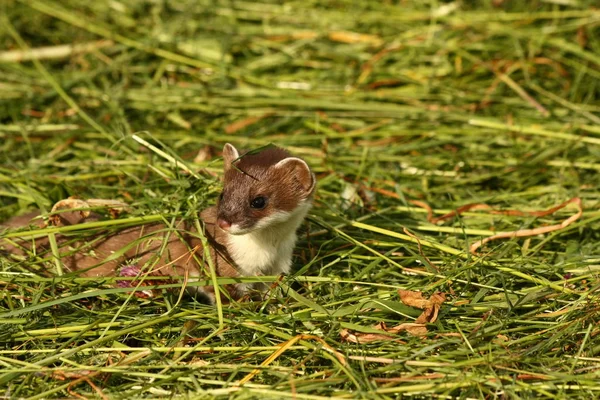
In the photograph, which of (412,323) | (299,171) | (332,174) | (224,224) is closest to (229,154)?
(299,171)

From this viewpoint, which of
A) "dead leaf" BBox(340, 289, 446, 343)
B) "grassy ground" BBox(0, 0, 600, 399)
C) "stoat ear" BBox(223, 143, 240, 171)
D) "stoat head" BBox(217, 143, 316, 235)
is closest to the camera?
"grassy ground" BBox(0, 0, 600, 399)

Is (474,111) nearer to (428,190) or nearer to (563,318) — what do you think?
(428,190)

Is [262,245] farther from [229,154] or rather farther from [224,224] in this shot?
[229,154]

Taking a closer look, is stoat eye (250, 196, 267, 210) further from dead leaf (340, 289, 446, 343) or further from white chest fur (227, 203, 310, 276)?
dead leaf (340, 289, 446, 343)

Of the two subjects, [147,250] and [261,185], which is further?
[147,250]

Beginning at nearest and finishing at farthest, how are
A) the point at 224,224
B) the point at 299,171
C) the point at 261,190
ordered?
the point at 224,224 → the point at 261,190 → the point at 299,171

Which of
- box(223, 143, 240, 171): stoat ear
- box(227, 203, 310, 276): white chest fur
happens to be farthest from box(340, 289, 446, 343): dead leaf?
box(223, 143, 240, 171): stoat ear

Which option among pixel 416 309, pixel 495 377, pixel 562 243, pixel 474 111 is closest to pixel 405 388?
pixel 495 377
